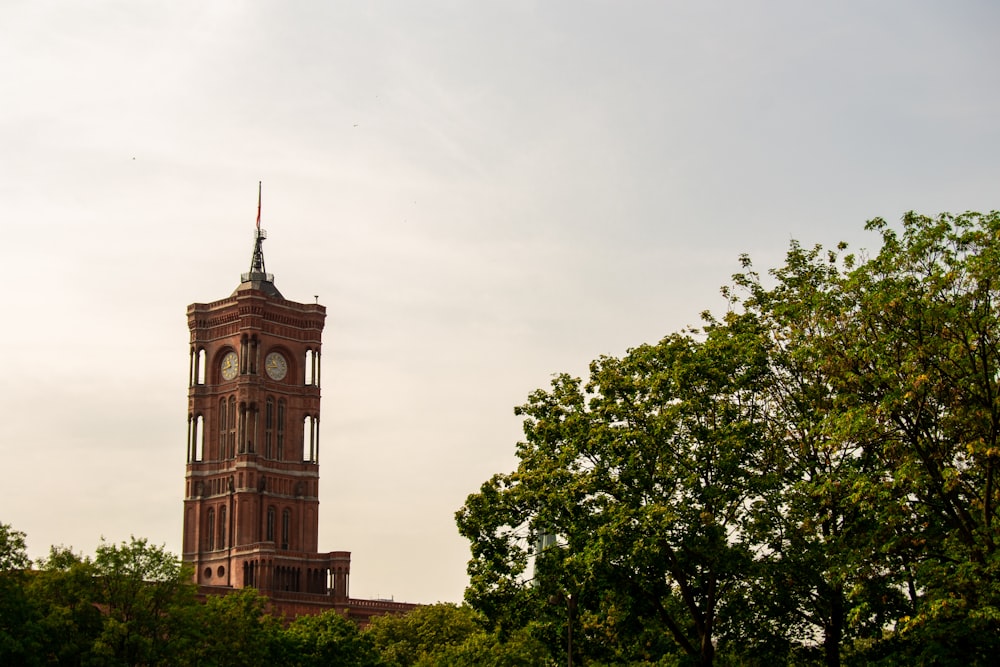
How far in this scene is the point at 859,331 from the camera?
40.0 m

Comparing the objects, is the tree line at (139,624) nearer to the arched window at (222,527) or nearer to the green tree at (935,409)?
the green tree at (935,409)

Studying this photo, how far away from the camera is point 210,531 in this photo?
137 metres

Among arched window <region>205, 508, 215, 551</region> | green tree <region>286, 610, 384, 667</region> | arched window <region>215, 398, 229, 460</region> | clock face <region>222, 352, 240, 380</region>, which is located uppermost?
clock face <region>222, 352, 240, 380</region>

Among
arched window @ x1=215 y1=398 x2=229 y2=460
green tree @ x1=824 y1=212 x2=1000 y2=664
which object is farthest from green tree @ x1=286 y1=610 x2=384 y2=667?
arched window @ x1=215 y1=398 x2=229 y2=460

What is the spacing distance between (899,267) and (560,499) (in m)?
13.2

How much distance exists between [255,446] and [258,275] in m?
19.3

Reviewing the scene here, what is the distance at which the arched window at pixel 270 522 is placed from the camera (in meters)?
136

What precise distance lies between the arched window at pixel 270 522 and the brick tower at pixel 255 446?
0.10m

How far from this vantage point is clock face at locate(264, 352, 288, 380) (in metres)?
141

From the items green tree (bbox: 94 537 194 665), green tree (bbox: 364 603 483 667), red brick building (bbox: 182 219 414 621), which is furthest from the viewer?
red brick building (bbox: 182 219 414 621)

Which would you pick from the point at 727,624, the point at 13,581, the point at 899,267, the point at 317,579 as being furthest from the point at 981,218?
the point at 317,579

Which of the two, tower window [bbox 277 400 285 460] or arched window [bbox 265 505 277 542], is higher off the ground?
tower window [bbox 277 400 285 460]

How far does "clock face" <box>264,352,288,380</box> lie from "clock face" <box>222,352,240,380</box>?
2.99m

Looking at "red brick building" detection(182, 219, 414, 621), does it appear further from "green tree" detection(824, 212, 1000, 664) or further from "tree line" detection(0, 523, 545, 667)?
"green tree" detection(824, 212, 1000, 664)
